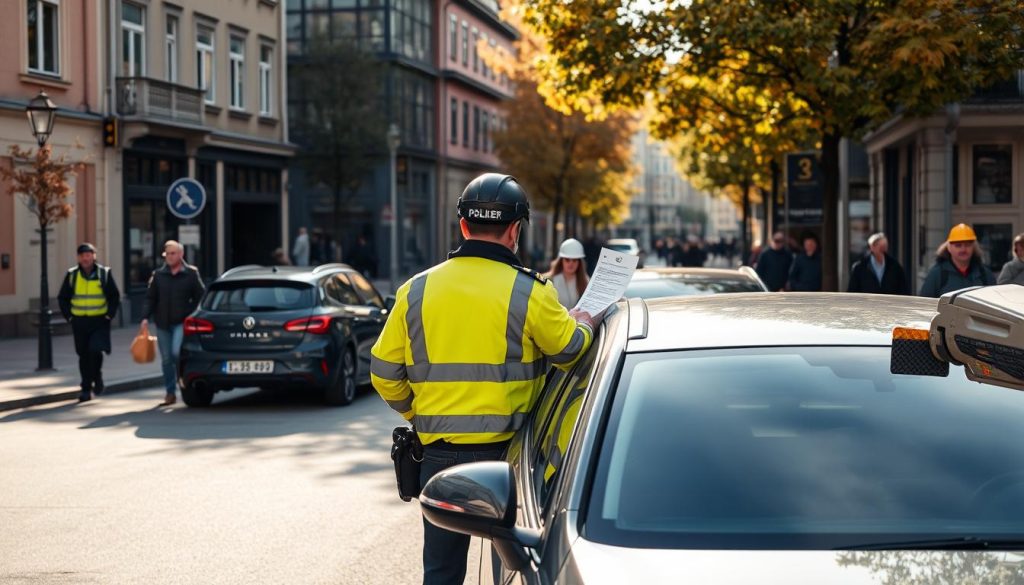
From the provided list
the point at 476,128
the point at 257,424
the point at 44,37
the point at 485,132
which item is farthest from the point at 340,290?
the point at 485,132

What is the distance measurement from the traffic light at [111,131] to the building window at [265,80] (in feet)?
32.3

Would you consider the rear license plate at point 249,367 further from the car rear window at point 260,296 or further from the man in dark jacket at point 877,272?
the man in dark jacket at point 877,272

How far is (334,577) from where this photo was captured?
268 inches

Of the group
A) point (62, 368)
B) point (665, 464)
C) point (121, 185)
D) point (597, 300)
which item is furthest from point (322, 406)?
point (121, 185)

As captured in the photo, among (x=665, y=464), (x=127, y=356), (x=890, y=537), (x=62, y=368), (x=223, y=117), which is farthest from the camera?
(x=223, y=117)

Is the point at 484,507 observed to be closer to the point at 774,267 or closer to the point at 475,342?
the point at 475,342

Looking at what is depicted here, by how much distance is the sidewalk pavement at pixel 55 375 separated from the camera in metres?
15.4

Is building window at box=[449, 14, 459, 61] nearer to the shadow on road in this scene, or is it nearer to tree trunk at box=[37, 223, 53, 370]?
tree trunk at box=[37, 223, 53, 370]

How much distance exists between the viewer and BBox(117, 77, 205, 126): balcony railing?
28.8 metres

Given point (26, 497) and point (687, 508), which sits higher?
point (687, 508)

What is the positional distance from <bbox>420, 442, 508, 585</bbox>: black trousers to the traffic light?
25064 mm

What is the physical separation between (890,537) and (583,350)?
1636 millimetres

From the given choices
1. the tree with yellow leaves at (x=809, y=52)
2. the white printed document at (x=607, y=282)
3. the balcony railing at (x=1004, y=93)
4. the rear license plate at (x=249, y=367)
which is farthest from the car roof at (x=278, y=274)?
the balcony railing at (x=1004, y=93)

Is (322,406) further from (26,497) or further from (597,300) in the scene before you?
(597,300)
